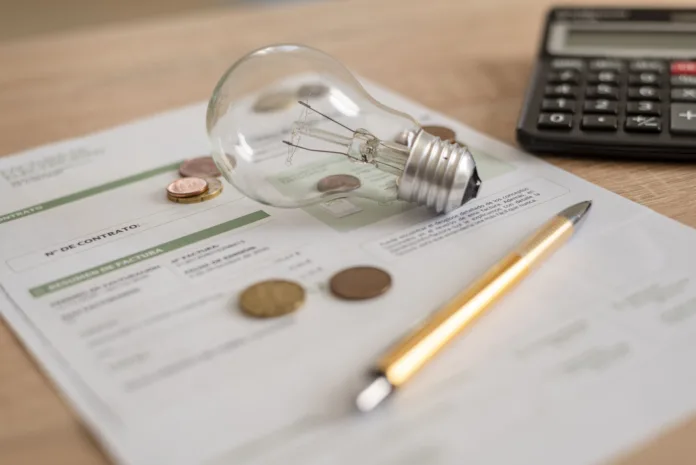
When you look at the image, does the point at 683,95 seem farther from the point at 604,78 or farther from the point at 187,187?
the point at 187,187

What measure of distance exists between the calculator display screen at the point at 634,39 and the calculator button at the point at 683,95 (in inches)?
3.1

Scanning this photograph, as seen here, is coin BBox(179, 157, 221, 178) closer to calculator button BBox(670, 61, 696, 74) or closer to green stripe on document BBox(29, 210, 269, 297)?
green stripe on document BBox(29, 210, 269, 297)

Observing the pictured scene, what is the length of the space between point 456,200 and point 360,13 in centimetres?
39

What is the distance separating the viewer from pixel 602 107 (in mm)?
474

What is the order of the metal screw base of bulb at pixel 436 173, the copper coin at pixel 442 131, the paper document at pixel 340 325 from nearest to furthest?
the paper document at pixel 340 325
the metal screw base of bulb at pixel 436 173
the copper coin at pixel 442 131

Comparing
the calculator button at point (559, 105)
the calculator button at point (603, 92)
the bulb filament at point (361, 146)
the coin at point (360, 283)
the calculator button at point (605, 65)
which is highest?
the calculator button at point (605, 65)

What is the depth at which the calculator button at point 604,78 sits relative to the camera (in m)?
0.50

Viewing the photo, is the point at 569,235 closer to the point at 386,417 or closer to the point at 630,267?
the point at 630,267

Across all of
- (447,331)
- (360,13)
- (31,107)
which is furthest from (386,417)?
(360,13)

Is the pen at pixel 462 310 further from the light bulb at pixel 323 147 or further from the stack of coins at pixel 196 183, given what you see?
the stack of coins at pixel 196 183

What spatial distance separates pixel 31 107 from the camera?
0.58m

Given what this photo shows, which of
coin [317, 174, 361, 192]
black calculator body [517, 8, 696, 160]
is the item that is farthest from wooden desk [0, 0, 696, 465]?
coin [317, 174, 361, 192]

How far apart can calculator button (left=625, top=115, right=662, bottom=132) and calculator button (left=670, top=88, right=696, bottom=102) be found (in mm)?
28

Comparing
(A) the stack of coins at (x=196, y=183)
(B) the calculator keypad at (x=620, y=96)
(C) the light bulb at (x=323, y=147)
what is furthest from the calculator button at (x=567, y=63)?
(A) the stack of coins at (x=196, y=183)
